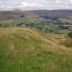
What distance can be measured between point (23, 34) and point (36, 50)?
365cm

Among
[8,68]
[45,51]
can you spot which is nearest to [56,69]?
[45,51]

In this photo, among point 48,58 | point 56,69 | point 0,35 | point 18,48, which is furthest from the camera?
point 0,35

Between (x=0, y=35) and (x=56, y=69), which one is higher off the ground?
(x=0, y=35)

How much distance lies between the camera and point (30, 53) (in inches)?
1027

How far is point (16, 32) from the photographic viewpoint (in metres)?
29.4

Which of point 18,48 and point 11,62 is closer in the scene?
point 11,62

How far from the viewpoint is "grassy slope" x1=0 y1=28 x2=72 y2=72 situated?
23859mm

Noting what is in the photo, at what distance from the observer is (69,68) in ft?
77.9

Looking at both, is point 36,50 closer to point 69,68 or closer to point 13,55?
point 13,55

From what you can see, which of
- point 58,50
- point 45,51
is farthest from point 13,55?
point 58,50

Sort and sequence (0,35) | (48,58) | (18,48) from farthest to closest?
(0,35)
(18,48)
(48,58)

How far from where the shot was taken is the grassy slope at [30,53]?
23859 millimetres

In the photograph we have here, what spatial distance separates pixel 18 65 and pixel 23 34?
5971 millimetres

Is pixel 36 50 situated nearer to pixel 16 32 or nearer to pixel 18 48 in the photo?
pixel 18 48
